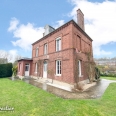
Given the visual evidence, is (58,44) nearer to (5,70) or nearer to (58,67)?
(58,67)

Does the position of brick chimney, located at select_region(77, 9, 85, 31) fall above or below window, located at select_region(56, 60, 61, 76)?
above

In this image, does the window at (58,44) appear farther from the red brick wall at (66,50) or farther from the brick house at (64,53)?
the red brick wall at (66,50)

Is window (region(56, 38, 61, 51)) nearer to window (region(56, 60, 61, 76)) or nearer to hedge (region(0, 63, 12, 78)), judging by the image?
window (region(56, 60, 61, 76))

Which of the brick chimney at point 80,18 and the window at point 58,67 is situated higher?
the brick chimney at point 80,18

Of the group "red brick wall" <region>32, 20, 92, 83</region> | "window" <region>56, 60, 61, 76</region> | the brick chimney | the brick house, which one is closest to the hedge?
the brick house

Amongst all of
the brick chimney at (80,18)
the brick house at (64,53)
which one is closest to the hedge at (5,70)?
the brick house at (64,53)

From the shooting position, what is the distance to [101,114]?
12.7ft

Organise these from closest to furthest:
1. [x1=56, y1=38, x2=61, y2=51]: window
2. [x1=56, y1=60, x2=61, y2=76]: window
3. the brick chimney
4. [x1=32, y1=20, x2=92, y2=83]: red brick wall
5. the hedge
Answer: [x1=32, y1=20, x2=92, y2=83]: red brick wall, [x1=56, y1=60, x2=61, y2=76]: window, [x1=56, y1=38, x2=61, y2=51]: window, the brick chimney, the hedge

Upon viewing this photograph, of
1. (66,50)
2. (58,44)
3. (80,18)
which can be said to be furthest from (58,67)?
(80,18)

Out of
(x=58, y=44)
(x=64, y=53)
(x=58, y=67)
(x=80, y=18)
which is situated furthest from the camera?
(x=80, y=18)

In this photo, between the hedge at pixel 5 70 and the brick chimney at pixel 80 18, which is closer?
the brick chimney at pixel 80 18

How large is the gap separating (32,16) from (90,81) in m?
11.6

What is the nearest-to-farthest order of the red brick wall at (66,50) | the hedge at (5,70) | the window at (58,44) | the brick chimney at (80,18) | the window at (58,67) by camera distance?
the red brick wall at (66,50)
the window at (58,67)
the window at (58,44)
the brick chimney at (80,18)
the hedge at (5,70)

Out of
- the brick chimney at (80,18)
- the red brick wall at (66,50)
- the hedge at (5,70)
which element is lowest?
the hedge at (5,70)
